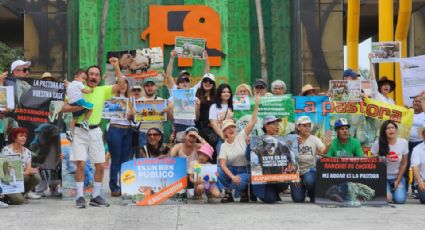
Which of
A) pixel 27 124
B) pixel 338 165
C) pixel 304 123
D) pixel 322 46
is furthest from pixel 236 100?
pixel 322 46

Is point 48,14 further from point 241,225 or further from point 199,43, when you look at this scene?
point 241,225

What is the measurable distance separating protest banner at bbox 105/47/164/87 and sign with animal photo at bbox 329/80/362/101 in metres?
2.81

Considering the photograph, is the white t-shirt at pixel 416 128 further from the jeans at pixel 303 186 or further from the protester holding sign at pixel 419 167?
the jeans at pixel 303 186

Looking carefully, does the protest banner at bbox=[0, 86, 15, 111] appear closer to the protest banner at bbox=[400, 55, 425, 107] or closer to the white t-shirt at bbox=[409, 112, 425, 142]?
the white t-shirt at bbox=[409, 112, 425, 142]

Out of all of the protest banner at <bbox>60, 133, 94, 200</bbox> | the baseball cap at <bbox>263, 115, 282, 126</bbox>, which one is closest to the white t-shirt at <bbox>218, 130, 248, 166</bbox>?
the baseball cap at <bbox>263, 115, 282, 126</bbox>

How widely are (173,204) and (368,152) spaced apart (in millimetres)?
3334

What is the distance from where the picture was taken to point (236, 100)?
34.9ft

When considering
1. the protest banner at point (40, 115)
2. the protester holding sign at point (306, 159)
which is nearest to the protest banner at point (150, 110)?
the protest banner at point (40, 115)

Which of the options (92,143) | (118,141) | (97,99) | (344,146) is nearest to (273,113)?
(344,146)

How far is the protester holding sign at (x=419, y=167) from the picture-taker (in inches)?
386

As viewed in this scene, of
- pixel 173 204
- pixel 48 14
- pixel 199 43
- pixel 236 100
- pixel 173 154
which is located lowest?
pixel 173 204

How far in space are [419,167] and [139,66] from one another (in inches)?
179

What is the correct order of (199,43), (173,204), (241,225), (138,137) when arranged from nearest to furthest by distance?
1. (241,225)
2. (173,204)
3. (138,137)
4. (199,43)

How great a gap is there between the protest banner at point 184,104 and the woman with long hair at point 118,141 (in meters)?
0.67
